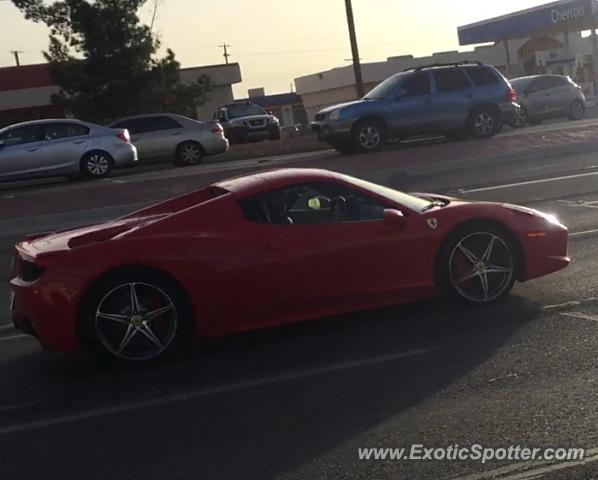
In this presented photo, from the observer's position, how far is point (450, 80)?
2116 cm

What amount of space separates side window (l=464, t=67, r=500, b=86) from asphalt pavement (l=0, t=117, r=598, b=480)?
539 inches

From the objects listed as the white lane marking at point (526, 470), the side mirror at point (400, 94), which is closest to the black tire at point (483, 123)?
the side mirror at point (400, 94)

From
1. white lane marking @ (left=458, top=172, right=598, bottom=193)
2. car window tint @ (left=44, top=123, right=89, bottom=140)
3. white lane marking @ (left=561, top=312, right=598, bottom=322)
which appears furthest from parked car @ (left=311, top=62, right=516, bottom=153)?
white lane marking @ (left=561, top=312, right=598, bottom=322)

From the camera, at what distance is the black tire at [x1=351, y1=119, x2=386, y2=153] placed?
20.1 metres

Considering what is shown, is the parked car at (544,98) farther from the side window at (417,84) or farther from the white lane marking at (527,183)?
the white lane marking at (527,183)

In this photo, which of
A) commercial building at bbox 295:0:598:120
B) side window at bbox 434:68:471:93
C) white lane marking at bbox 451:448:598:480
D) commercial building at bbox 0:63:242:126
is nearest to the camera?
white lane marking at bbox 451:448:598:480

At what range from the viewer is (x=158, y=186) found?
17.4 m

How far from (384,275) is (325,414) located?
1.89 metres

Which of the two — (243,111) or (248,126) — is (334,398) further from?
(243,111)

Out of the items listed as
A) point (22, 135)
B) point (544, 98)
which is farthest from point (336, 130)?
point (544, 98)

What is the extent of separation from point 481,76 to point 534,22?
2376cm

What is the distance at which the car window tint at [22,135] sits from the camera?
19984 millimetres

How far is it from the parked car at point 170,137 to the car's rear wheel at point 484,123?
6495 millimetres

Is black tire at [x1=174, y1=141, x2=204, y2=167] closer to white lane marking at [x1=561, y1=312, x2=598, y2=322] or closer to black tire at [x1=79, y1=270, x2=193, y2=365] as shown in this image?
black tire at [x1=79, y1=270, x2=193, y2=365]
